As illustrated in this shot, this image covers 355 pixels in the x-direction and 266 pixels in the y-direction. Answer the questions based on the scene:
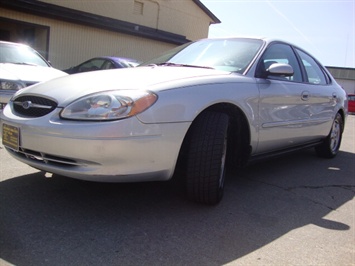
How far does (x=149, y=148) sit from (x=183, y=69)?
0.97 meters

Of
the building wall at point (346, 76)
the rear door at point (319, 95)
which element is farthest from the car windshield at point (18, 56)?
the building wall at point (346, 76)

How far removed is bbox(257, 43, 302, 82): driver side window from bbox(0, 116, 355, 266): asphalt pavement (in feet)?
3.84

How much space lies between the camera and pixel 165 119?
8.32 ft

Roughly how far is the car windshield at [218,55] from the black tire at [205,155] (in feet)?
2.47

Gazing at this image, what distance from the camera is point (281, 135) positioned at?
378cm

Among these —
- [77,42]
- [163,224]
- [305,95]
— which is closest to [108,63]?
[305,95]

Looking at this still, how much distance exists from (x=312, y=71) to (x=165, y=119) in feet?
9.67

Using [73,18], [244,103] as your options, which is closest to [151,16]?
[73,18]

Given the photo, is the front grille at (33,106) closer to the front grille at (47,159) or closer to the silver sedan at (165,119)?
the silver sedan at (165,119)

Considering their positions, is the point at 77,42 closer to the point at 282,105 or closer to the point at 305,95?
the point at 305,95

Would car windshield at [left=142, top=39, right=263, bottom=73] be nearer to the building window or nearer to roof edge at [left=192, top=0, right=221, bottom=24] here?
the building window

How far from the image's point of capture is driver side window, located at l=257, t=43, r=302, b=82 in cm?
354

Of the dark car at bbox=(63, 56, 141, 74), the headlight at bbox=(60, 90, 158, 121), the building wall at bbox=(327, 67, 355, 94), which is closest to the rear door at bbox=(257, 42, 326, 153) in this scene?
the headlight at bbox=(60, 90, 158, 121)

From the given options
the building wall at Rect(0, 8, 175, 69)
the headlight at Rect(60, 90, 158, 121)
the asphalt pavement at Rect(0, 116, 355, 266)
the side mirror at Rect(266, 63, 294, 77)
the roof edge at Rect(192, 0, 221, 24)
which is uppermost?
the roof edge at Rect(192, 0, 221, 24)
